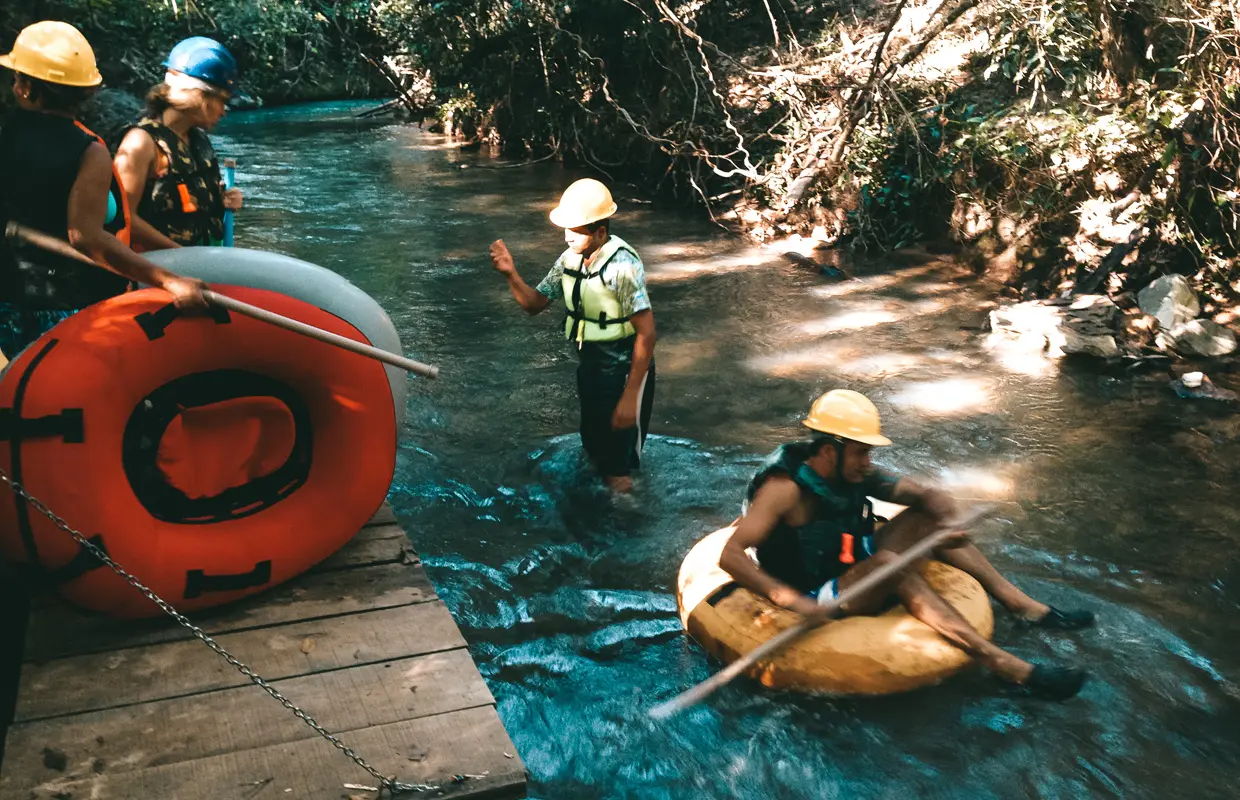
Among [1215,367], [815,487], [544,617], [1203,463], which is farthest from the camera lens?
[1215,367]

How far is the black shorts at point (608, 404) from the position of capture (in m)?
4.61

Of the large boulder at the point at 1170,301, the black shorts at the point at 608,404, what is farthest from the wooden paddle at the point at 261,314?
the large boulder at the point at 1170,301

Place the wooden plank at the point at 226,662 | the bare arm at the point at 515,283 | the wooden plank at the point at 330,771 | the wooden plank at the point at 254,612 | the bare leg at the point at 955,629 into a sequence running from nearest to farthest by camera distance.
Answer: the wooden plank at the point at 330,771, the wooden plank at the point at 226,662, the wooden plank at the point at 254,612, the bare leg at the point at 955,629, the bare arm at the point at 515,283

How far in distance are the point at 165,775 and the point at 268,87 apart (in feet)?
85.9

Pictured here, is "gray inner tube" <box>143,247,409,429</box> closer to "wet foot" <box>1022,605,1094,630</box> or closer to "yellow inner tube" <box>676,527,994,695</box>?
"yellow inner tube" <box>676,527,994,695</box>

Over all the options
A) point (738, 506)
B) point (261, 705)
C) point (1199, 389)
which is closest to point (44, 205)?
point (261, 705)

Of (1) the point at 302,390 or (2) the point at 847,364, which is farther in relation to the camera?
(2) the point at 847,364

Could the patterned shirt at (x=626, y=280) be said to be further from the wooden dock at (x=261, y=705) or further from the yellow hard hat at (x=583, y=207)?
the wooden dock at (x=261, y=705)

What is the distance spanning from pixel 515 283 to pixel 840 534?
1743 mm

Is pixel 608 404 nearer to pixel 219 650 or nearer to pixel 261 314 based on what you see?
pixel 261 314

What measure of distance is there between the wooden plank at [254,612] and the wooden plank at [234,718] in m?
0.32

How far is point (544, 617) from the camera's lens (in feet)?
14.1

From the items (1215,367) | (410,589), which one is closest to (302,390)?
(410,589)

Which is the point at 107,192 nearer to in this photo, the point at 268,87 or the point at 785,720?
the point at 785,720
